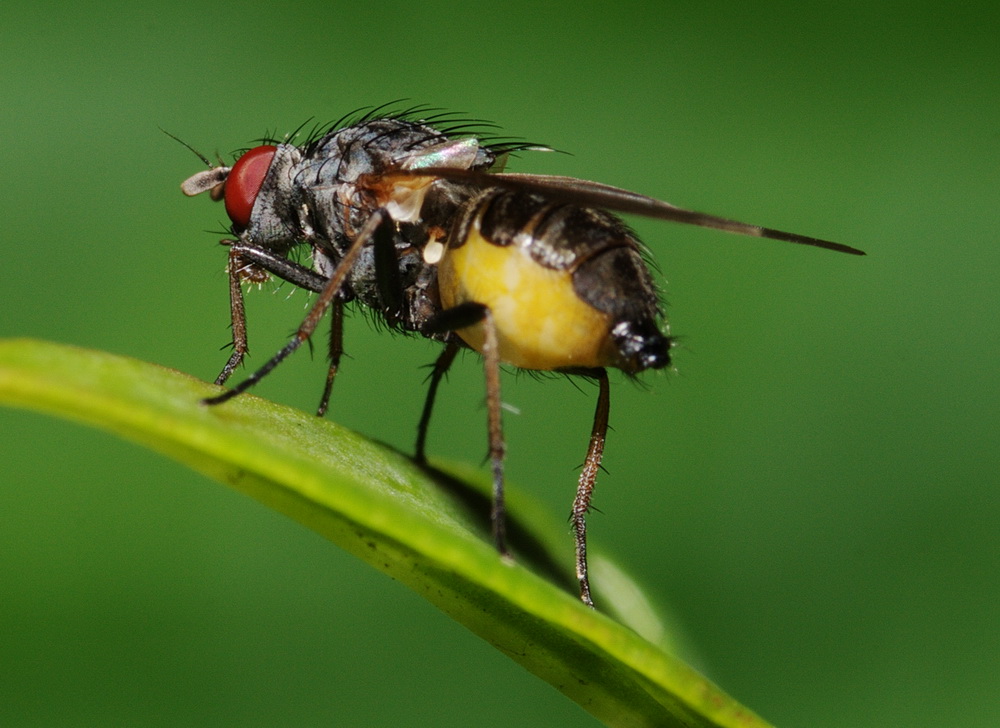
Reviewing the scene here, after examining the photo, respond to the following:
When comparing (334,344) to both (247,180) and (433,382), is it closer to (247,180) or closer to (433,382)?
(433,382)

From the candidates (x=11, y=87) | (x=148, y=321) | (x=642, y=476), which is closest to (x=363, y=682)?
(x=642, y=476)

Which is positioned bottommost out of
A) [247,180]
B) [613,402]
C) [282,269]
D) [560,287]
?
[613,402]

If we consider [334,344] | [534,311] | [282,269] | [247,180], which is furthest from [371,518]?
[247,180]

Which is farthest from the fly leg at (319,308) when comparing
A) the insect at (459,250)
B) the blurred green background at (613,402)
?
the blurred green background at (613,402)

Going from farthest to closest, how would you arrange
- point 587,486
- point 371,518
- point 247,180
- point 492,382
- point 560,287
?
point 247,180, point 587,486, point 560,287, point 492,382, point 371,518

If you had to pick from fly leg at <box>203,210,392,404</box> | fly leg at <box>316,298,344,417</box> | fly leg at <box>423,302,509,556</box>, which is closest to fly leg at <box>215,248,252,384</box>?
fly leg at <box>316,298,344,417</box>
